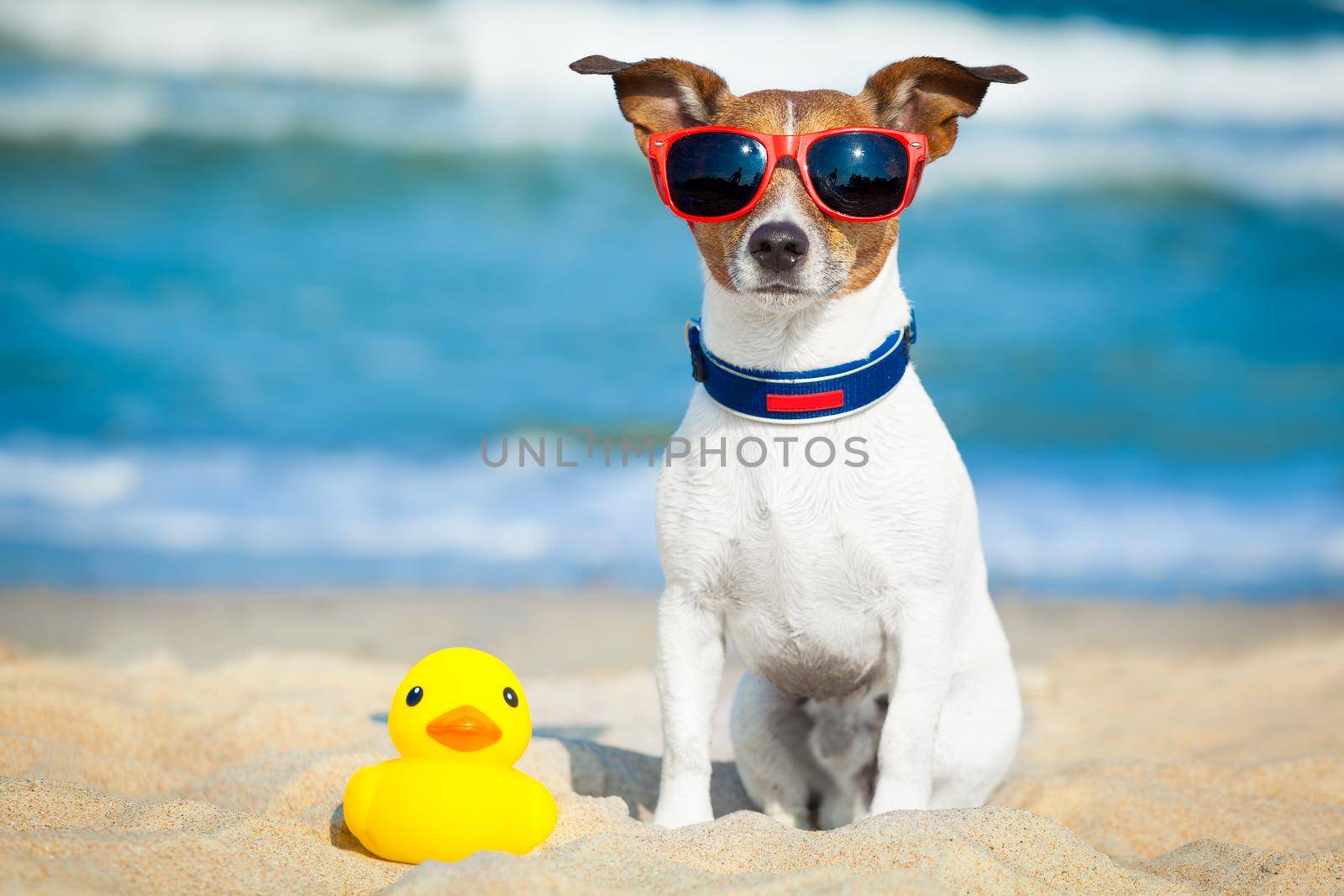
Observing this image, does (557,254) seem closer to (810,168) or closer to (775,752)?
(775,752)

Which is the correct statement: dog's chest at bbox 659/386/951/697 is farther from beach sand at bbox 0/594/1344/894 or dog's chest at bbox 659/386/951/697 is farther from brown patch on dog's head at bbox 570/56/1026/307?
beach sand at bbox 0/594/1344/894

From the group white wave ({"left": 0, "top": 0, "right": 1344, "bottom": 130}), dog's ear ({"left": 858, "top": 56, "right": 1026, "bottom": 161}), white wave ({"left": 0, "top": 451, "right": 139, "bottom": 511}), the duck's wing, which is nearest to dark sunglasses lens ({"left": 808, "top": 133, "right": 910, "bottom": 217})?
dog's ear ({"left": 858, "top": 56, "right": 1026, "bottom": 161})

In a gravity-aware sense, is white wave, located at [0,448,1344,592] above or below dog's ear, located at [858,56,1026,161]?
below

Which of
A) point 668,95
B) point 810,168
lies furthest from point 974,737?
point 668,95

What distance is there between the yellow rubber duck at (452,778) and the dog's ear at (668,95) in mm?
1409

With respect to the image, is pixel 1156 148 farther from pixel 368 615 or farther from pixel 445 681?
pixel 445 681

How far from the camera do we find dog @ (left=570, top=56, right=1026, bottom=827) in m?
2.75

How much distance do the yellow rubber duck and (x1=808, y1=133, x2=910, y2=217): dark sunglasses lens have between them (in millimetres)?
1294

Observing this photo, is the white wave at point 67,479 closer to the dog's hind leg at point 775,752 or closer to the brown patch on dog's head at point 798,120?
the dog's hind leg at point 775,752

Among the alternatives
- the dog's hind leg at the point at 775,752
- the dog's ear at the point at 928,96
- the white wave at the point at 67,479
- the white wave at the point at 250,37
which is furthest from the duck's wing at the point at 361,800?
the white wave at the point at 250,37

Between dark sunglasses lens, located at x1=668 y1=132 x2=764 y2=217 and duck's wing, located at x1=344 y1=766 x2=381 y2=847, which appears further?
dark sunglasses lens, located at x1=668 y1=132 x2=764 y2=217

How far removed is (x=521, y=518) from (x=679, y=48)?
5499mm

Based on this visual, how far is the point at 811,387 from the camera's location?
279 cm

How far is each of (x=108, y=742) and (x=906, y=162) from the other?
9.08ft
